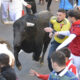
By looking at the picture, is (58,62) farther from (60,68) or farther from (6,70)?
(6,70)

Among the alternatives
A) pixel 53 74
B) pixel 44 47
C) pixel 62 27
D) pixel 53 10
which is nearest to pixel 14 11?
pixel 53 10

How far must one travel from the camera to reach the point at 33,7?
11.3 m

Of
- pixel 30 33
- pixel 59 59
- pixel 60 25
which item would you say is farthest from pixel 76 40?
pixel 59 59

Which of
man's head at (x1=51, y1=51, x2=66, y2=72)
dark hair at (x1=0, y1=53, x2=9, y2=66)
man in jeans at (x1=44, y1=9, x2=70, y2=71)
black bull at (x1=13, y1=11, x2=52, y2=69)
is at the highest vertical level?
man's head at (x1=51, y1=51, x2=66, y2=72)

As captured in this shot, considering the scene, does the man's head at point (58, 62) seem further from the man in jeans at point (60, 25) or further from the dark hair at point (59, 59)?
the man in jeans at point (60, 25)

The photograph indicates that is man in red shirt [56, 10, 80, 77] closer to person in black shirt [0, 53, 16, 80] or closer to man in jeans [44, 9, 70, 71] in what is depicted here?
man in jeans [44, 9, 70, 71]

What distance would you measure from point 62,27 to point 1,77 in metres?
2.53

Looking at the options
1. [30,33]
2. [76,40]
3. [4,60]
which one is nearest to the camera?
[4,60]

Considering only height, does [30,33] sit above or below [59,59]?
below

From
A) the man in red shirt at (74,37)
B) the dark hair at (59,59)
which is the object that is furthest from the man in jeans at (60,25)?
the dark hair at (59,59)

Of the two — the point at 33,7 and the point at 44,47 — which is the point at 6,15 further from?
the point at 44,47

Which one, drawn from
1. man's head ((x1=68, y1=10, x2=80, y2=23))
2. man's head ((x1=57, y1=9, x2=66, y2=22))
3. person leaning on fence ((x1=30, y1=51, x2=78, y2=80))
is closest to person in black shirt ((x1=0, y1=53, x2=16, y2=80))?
person leaning on fence ((x1=30, y1=51, x2=78, y2=80))

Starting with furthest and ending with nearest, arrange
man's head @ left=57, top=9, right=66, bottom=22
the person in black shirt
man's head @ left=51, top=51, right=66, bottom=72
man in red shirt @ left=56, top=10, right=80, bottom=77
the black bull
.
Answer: the black bull → man's head @ left=57, top=9, right=66, bottom=22 → man in red shirt @ left=56, top=10, right=80, bottom=77 → the person in black shirt → man's head @ left=51, top=51, right=66, bottom=72

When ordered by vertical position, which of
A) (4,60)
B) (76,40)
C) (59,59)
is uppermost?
(59,59)
